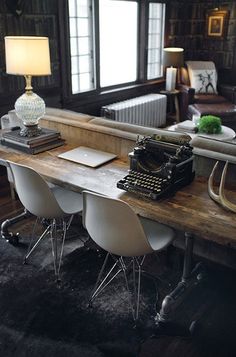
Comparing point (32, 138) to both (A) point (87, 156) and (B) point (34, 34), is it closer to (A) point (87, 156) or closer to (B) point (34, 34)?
(A) point (87, 156)

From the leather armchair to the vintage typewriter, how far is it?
11.6ft

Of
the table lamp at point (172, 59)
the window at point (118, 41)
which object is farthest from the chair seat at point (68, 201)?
the table lamp at point (172, 59)

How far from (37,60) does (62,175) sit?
92 centimetres

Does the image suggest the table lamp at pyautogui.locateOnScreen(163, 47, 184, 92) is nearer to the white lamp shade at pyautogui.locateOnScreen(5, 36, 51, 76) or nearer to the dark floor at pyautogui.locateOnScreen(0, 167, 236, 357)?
the white lamp shade at pyautogui.locateOnScreen(5, 36, 51, 76)

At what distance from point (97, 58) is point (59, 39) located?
805 mm

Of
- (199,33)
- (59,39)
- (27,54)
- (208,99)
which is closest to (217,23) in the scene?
(199,33)

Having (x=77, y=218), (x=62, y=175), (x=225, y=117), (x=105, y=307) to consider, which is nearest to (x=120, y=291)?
(x=105, y=307)

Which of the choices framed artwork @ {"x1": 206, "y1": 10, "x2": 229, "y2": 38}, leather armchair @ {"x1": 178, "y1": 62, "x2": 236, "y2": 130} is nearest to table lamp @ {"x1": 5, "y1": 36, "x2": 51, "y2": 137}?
leather armchair @ {"x1": 178, "y1": 62, "x2": 236, "y2": 130}

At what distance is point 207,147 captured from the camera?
2373mm

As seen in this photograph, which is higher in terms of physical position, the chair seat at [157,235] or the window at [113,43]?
the window at [113,43]

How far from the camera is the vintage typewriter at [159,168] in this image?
6.70 feet

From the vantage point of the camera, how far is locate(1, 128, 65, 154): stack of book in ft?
8.92

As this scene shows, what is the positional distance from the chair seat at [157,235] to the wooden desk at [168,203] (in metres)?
0.13

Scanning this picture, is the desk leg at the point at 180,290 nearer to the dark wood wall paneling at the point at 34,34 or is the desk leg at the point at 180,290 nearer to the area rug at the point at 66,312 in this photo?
the area rug at the point at 66,312
